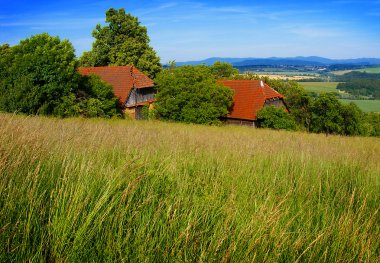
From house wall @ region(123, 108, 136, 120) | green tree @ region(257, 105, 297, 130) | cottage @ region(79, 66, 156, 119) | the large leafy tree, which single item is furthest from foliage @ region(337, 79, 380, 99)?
house wall @ region(123, 108, 136, 120)

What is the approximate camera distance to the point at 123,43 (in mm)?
41625

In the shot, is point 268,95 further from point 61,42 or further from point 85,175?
point 85,175

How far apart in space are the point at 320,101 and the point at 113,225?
132 feet

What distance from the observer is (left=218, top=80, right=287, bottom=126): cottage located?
4056 cm

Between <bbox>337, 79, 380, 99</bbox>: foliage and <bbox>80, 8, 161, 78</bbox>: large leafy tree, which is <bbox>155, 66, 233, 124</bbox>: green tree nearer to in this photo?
<bbox>80, 8, 161, 78</bbox>: large leafy tree

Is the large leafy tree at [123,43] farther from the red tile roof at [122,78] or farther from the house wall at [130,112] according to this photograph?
the house wall at [130,112]

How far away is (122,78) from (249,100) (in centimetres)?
1602

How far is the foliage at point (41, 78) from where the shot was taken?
842 inches

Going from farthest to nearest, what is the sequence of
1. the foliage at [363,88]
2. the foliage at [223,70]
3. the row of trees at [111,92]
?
the foliage at [363,88] → the foliage at [223,70] → the row of trees at [111,92]

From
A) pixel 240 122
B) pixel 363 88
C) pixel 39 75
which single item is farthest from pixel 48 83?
pixel 363 88

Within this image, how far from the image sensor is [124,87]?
1511 inches

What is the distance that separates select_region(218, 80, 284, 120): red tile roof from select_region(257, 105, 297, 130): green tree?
258 centimetres

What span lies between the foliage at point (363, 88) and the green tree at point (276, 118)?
96604 millimetres

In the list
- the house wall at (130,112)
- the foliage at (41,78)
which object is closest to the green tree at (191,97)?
the house wall at (130,112)
